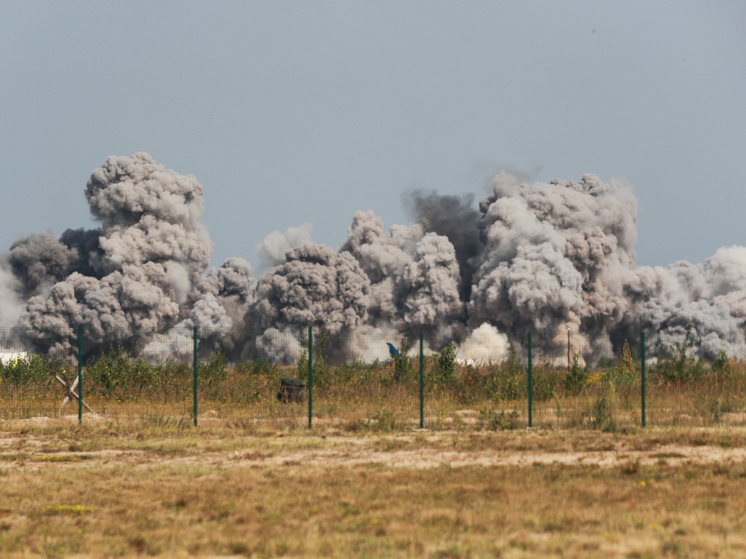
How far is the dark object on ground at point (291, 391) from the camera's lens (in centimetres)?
2342

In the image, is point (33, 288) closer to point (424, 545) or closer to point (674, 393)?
point (674, 393)

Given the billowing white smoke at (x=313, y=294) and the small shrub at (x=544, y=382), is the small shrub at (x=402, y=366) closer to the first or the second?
the small shrub at (x=544, y=382)

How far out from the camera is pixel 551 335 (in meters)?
67.7

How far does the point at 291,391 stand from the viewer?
77.6 ft

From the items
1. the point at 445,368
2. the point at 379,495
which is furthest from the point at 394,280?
the point at 379,495

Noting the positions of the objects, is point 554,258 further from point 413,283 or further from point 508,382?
point 508,382

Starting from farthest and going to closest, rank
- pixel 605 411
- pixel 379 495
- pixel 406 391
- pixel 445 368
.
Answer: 1. pixel 445 368
2. pixel 406 391
3. pixel 605 411
4. pixel 379 495

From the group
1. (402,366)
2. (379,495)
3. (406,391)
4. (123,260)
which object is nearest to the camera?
(379,495)

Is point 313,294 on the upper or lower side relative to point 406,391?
upper

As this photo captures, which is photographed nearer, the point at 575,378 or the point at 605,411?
the point at 605,411

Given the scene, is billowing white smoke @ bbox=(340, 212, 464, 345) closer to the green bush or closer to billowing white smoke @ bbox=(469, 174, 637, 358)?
billowing white smoke @ bbox=(469, 174, 637, 358)

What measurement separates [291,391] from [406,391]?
3564 mm

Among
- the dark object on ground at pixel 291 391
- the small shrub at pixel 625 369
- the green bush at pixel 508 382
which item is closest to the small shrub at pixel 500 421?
the green bush at pixel 508 382

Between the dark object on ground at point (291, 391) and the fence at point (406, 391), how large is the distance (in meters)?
0.16
